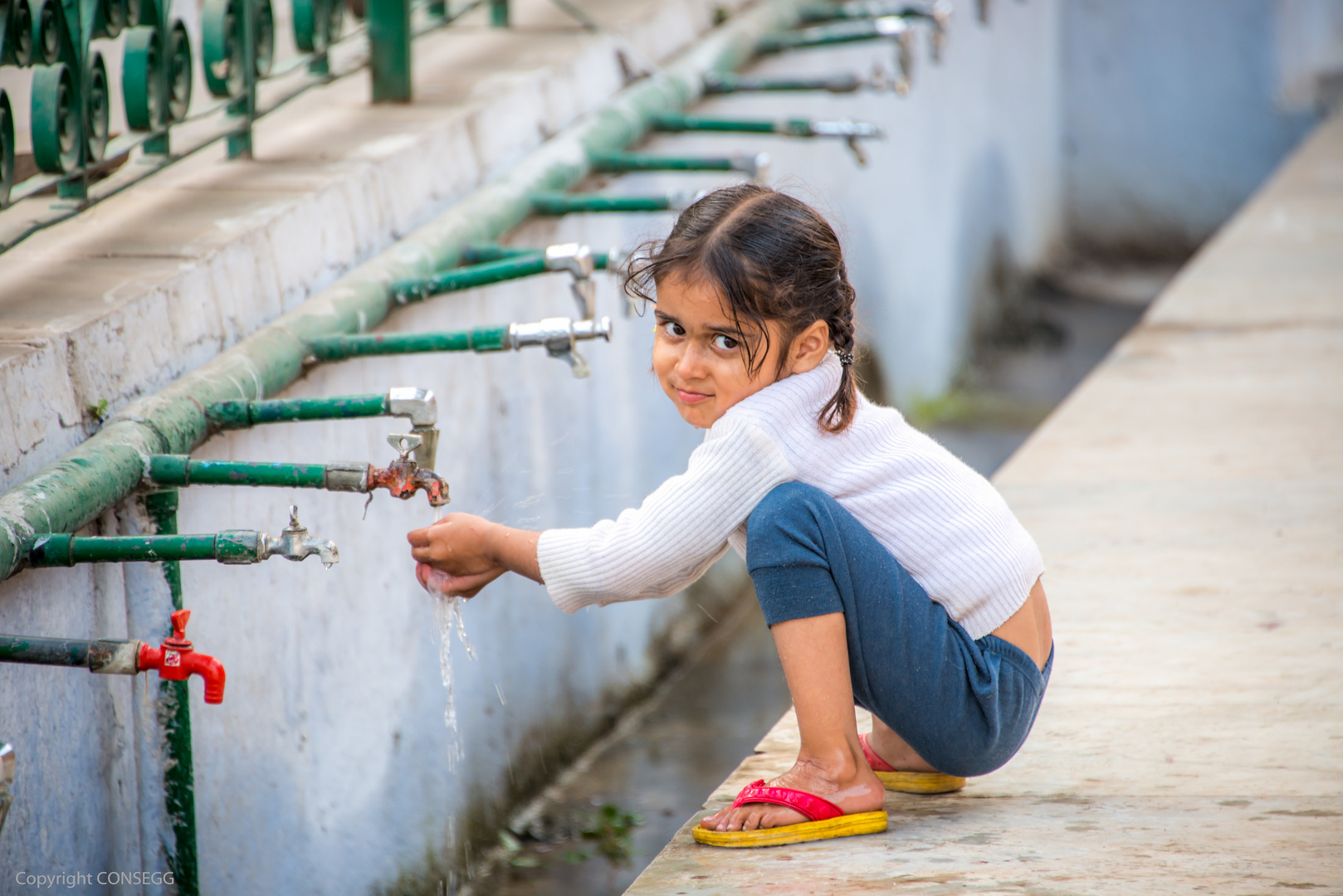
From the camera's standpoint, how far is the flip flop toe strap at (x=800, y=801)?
164cm

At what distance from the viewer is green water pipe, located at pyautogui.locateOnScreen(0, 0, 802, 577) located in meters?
1.61

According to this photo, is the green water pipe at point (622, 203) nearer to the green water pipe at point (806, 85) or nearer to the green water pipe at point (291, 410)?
the green water pipe at point (806, 85)

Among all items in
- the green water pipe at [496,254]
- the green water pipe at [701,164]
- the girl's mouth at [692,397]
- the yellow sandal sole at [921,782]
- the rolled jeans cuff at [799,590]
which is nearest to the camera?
the rolled jeans cuff at [799,590]

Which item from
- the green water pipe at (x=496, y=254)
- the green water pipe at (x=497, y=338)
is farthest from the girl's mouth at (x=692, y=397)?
the green water pipe at (x=496, y=254)

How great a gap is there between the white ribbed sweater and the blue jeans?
31 mm

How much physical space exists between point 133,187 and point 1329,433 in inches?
103

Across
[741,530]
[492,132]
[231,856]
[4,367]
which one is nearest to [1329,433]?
[492,132]

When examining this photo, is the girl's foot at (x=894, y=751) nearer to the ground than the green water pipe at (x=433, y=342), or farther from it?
nearer to the ground

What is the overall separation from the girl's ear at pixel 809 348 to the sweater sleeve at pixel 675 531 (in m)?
0.11

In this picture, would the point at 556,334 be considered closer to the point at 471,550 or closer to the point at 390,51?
the point at 471,550

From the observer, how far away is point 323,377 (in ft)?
7.59

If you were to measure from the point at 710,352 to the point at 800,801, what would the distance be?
0.52 metres

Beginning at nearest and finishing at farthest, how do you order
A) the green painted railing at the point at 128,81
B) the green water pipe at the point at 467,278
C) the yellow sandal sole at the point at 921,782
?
the yellow sandal sole at the point at 921,782
the green painted railing at the point at 128,81
the green water pipe at the point at 467,278

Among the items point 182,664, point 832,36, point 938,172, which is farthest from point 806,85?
point 938,172
